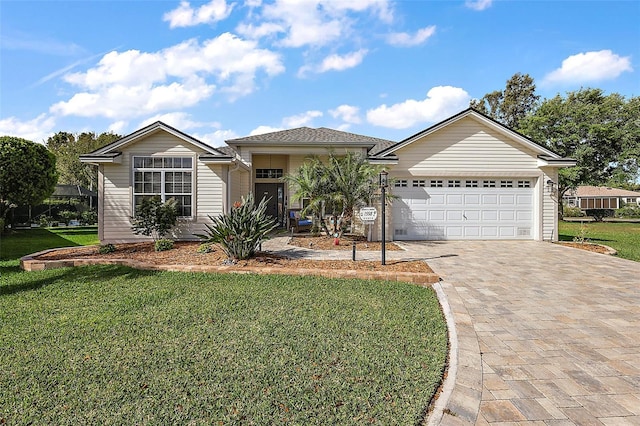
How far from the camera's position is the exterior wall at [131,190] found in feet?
38.2

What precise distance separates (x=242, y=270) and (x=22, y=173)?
1573cm

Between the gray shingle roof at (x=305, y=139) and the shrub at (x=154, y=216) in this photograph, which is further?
the gray shingle roof at (x=305, y=139)

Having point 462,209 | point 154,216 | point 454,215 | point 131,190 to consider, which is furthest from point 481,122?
point 131,190

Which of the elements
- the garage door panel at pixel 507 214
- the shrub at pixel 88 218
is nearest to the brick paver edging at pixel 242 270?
the garage door panel at pixel 507 214

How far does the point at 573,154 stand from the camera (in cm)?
2652

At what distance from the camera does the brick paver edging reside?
21.3 feet

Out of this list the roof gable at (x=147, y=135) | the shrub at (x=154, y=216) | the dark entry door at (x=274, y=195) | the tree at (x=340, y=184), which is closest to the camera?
the shrub at (x=154, y=216)

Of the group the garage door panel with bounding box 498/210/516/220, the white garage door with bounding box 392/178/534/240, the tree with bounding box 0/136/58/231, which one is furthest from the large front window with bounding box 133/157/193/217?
the garage door panel with bounding box 498/210/516/220

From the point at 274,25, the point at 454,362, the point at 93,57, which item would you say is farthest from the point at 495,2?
the point at 93,57

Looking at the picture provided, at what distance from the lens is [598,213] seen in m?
31.1

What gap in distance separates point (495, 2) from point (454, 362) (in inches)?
427

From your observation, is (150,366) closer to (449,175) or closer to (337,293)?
(337,293)

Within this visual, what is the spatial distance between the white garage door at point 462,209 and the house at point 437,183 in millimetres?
38

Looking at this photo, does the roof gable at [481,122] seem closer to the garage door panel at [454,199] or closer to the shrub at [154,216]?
the garage door panel at [454,199]
